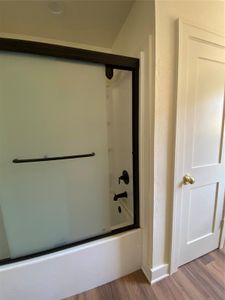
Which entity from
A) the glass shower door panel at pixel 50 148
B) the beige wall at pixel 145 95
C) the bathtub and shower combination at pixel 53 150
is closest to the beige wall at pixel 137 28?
the beige wall at pixel 145 95

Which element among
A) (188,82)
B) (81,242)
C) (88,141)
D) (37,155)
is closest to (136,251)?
(81,242)

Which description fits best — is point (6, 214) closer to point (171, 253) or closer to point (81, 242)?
point (81, 242)

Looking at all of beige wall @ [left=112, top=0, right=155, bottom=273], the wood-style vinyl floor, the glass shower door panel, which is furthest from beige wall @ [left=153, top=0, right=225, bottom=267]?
the glass shower door panel

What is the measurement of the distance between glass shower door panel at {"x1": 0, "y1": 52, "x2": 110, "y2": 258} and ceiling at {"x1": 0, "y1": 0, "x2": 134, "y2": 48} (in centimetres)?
55

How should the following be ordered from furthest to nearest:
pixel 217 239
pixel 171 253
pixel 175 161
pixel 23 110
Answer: pixel 217 239 < pixel 171 253 < pixel 175 161 < pixel 23 110

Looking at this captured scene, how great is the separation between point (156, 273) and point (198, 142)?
3.66ft

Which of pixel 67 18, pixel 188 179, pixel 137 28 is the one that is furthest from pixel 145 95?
pixel 67 18

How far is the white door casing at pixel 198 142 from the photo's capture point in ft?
3.50

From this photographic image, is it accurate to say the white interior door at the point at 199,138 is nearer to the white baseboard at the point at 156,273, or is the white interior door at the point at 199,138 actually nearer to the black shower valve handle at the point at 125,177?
the white baseboard at the point at 156,273

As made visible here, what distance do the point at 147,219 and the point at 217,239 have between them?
2.94 ft

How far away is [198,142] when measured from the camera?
120 centimetres

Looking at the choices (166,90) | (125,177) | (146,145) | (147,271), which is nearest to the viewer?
(166,90)

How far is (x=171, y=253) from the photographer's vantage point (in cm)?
123

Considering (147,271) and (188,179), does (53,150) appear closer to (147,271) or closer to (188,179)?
(188,179)
